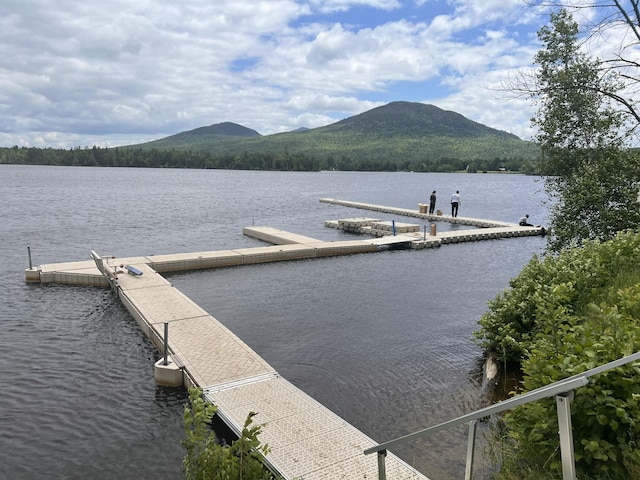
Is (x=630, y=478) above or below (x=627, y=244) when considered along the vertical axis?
below

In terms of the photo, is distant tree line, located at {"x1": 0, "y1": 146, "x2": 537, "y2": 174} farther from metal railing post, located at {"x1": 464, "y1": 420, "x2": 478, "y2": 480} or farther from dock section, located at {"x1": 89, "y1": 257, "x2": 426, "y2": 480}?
metal railing post, located at {"x1": 464, "y1": 420, "x2": 478, "y2": 480}

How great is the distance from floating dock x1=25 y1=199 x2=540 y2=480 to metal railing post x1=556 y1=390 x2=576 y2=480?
3491 millimetres

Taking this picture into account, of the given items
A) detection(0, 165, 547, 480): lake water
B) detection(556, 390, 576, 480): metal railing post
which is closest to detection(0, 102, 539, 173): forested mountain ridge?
detection(0, 165, 547, 480): lake water

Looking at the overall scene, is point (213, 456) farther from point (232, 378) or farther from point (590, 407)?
point (232, 378)

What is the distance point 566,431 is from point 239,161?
6183 inches

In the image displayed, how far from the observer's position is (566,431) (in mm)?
2537

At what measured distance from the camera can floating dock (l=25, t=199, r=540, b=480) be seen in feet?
19.6

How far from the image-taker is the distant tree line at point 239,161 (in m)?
152

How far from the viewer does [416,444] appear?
705cm

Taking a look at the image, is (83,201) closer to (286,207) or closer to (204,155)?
(286,207)

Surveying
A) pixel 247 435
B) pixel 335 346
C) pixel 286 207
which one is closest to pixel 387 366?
pixel 335 346

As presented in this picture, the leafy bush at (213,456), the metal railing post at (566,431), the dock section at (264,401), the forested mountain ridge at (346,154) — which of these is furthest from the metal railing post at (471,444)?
the forested mountain ridge at (346,154)

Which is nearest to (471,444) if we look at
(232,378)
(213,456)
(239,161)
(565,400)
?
(565,400)

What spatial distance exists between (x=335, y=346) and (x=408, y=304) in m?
3.97
